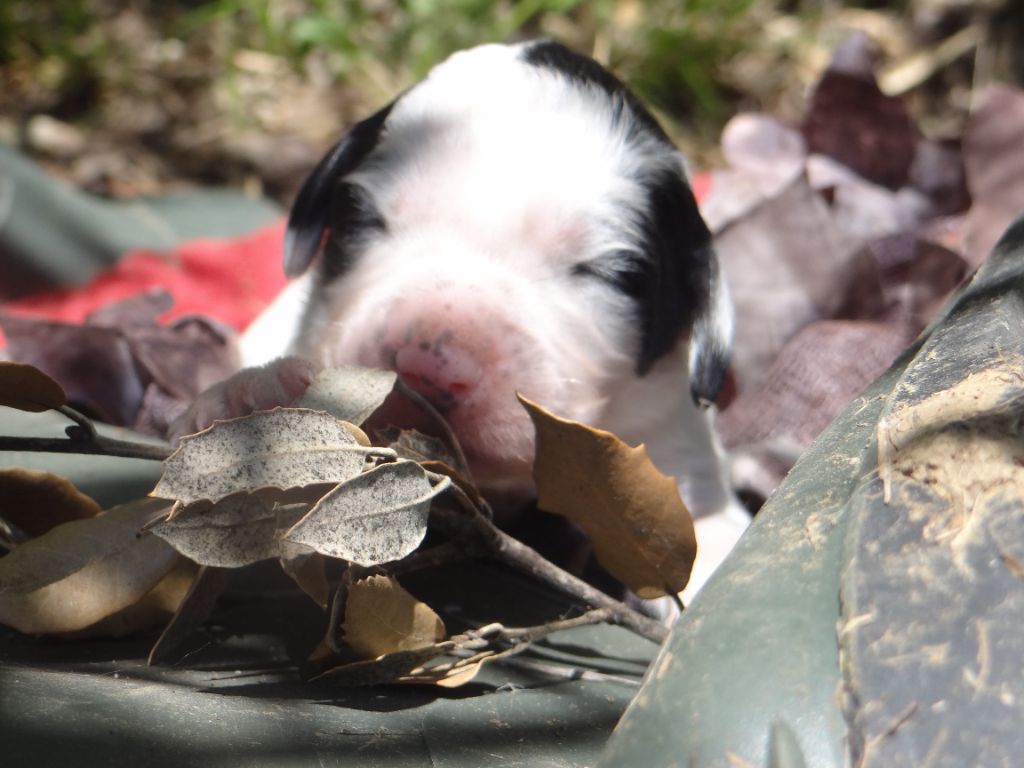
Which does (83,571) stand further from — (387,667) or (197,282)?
(197,282)

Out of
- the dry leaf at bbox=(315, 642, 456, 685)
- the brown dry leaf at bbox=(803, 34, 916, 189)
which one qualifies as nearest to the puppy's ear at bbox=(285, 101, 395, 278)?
the dry leaf at bbox=(315, 642, 456, 685)

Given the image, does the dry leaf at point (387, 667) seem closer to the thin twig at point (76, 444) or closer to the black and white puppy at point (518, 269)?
the thin twig at point (76, 444)

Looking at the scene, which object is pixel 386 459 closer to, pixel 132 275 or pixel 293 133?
pixel 132 275

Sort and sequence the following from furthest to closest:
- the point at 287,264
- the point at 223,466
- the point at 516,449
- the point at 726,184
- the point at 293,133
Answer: the point at 293,133
the point at 726,184
the point at 287,264
the point at 516,449
the point at 223,466

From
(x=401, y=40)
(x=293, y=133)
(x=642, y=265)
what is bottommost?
(x=293, y=133)

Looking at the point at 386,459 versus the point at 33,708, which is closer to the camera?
the point at 33,708

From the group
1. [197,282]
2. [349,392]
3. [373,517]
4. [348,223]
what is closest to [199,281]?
[197,282]

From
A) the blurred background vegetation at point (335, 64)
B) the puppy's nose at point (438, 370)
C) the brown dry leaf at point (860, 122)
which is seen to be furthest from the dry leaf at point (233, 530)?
the blurred background vegetation at point (335, 64)

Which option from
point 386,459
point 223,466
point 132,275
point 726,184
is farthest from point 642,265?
point 132,275
